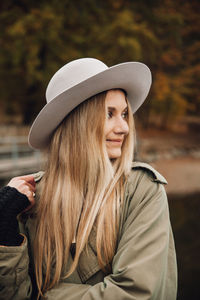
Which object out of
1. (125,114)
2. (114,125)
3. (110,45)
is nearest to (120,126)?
(114,125)

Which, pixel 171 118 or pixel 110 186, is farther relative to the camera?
pixel 171 118

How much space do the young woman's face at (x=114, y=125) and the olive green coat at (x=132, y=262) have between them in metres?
0.13

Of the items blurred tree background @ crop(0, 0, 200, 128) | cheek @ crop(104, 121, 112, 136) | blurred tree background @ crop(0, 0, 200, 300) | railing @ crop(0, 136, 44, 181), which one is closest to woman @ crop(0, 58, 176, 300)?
cheek @ crop(104, 121, 112, 136)

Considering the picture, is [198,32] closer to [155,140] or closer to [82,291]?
[155,140]

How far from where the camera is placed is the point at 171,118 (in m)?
22.8

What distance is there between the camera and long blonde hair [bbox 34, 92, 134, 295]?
1265mm

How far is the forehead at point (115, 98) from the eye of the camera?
138 centimetres

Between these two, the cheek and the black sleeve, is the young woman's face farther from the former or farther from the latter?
the black sleeve

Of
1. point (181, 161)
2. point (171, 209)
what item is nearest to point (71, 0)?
point (181, 161)

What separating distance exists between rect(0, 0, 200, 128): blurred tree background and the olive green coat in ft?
36.1

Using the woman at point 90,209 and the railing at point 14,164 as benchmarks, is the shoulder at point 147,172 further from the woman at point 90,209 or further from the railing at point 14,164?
the railing at point 14,164

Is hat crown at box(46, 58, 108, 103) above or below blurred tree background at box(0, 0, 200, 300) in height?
below

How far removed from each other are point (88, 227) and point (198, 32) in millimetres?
19558

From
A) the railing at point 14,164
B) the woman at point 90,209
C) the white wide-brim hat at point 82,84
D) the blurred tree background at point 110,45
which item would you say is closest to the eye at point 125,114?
the woman at point 90,209
